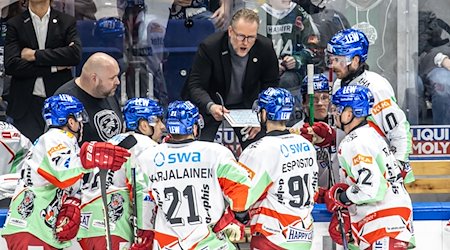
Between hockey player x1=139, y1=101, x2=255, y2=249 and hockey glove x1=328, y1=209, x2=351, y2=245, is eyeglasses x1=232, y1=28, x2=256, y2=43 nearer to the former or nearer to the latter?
hockey player x1=139, y1=101, x2=255, y2=249

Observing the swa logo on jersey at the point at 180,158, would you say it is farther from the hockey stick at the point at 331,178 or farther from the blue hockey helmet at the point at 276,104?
the hockey stick at the point at 331,178

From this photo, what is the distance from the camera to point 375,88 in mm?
6637

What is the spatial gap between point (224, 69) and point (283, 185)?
50.4 inches

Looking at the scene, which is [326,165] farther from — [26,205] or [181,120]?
[26,205]

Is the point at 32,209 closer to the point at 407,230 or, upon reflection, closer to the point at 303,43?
the point at 407,230

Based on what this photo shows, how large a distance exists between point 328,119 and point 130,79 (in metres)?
1.42

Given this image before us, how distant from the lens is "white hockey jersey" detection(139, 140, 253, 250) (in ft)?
19.1

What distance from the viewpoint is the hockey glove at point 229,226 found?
19.3ft

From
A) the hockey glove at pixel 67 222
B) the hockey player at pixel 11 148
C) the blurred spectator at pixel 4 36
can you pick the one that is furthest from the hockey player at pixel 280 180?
the blurred spectator at pixel 4 36

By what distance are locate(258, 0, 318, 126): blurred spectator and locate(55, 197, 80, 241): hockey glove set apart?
231 cm

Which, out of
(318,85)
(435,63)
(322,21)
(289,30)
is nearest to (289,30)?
(289,30)

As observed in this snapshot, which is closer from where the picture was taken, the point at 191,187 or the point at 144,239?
the point at 191,187

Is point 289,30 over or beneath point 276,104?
over

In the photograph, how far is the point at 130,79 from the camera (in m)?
7.98
